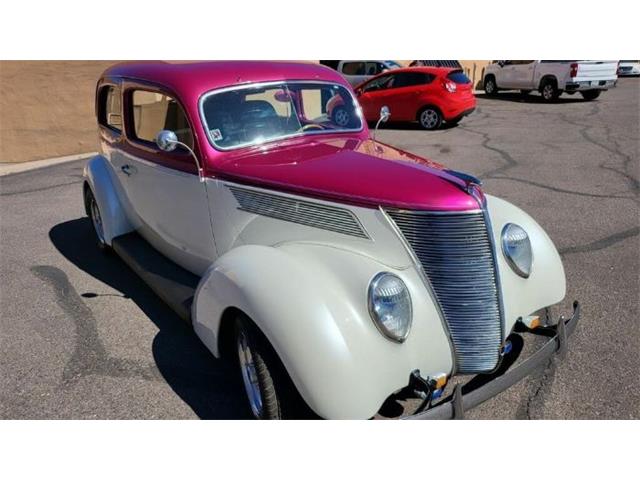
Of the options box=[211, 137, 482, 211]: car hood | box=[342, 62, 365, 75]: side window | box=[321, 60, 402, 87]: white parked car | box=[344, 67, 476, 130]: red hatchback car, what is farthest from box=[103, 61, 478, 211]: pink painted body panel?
box=[342, 62, 365, 75]: side window

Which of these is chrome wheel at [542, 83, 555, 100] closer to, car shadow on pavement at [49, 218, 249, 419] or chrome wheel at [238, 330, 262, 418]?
car shadow on pavement at [49, 218, 249, 419]

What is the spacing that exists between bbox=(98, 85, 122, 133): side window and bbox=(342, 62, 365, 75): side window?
12616 mm

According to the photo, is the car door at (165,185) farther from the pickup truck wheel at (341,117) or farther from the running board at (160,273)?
the pickup truck wheel at (341,117)

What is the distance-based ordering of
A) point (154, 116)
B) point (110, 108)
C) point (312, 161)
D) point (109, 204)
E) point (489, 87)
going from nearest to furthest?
1. point (312, 161)
2. point (154, 116)
3. point (109, 204)
4. point (110, 108)
5. point (489, 87)

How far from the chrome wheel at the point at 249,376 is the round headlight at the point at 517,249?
161cm

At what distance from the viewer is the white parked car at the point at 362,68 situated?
16.1 meters

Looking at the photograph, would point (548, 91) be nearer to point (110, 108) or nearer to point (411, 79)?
point (411, 79)

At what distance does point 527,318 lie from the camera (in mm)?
2842

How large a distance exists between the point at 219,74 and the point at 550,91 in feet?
55.0

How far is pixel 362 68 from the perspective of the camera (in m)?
16.5

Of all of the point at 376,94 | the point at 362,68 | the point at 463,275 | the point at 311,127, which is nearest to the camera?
the point at 463,275

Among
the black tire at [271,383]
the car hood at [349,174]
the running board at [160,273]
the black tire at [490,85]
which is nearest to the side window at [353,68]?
the black tire at [490,85]

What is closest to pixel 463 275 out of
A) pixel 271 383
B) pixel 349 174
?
pixel 349 174

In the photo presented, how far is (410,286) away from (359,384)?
60cm
